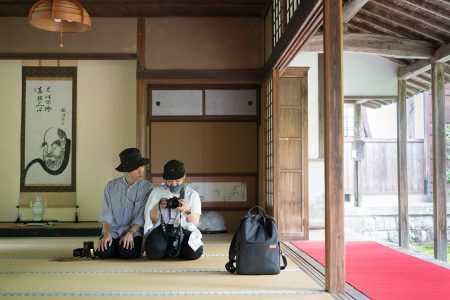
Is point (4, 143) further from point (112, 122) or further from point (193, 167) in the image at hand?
point (193, 167)

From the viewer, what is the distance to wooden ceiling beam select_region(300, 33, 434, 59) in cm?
655

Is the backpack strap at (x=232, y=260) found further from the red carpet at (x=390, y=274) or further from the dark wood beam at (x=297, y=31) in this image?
the dark wood beam at (x=297, y=31)

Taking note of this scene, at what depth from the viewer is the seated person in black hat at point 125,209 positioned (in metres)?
4.47

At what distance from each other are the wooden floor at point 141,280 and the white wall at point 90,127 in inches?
106

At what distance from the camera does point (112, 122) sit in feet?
24.6

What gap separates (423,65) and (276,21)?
2322 mm

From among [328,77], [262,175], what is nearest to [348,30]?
[262,175]

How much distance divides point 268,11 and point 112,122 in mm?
2667

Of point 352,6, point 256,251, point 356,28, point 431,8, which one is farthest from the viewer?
point 356,28

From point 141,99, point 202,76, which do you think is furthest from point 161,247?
point 202,76

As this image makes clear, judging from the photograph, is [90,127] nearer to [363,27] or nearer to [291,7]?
[291,7]

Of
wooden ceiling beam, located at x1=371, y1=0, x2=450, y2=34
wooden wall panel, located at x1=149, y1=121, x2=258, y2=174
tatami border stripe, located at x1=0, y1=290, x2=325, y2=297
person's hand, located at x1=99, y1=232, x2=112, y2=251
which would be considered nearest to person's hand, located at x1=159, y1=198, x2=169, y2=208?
person's hand, located at x1=99, y1=232, x2=112, y2=251

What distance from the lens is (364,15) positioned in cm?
643

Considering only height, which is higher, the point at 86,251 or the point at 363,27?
the point at 363,27
